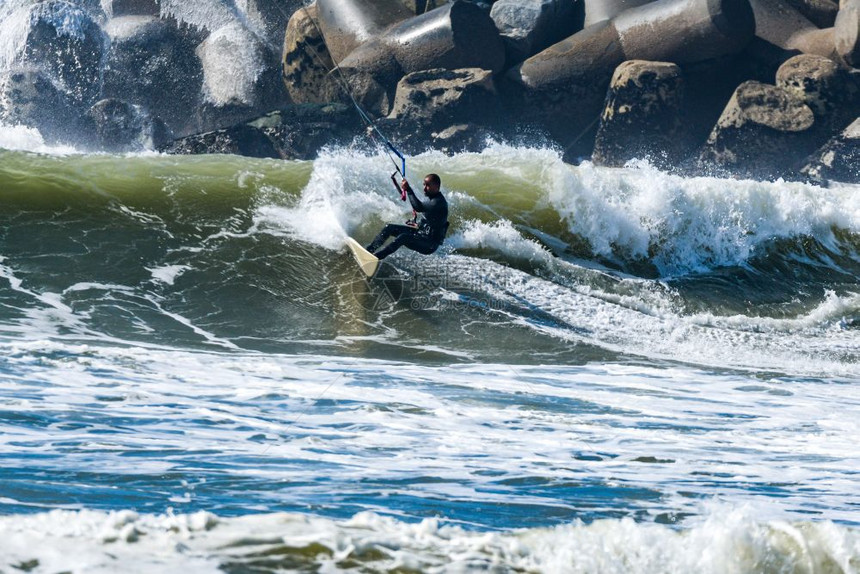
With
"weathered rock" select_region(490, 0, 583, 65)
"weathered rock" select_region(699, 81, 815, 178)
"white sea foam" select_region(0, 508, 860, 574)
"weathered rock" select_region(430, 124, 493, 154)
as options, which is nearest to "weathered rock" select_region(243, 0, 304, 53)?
"weathered rock" select_region(490, 0, 583, 65)

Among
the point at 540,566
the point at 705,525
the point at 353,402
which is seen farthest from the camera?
the point at 353,402

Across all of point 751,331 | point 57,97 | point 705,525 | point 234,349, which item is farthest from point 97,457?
point 57,97

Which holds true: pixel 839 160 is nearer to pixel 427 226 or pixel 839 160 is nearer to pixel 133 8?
pixel 427 226

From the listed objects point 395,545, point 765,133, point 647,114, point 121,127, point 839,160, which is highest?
point 121,127

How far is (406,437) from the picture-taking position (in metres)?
5.77

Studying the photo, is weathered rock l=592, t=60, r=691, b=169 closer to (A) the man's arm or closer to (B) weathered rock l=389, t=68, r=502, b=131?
(B) weathered rock l=389, t=68, r=502, b=131

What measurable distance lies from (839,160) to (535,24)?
26.2 feet

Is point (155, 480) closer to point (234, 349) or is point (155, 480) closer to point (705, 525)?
point (705, 525)

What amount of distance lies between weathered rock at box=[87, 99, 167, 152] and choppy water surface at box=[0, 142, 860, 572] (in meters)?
14.0

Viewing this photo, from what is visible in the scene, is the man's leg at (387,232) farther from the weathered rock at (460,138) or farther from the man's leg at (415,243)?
the weathered rock at (460,138)

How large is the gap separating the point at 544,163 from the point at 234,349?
728 centimetres

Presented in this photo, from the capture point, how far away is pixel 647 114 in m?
23.5

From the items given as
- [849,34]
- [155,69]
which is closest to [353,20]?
[155,69]

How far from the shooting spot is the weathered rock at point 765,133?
22.3 meters
